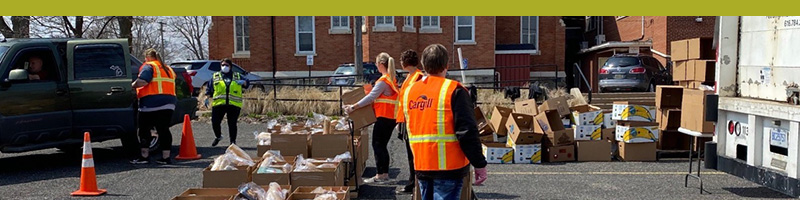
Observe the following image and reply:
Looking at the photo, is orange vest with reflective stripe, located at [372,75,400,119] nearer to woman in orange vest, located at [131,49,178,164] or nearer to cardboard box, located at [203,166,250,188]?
cardboard box, located at [203,166,250,188]

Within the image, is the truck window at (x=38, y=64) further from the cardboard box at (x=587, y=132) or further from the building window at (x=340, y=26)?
the building window at (x=340, y=26)

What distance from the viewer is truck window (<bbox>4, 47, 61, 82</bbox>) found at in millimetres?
8991

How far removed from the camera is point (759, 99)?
6348 millimetres

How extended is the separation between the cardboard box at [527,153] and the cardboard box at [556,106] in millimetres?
687

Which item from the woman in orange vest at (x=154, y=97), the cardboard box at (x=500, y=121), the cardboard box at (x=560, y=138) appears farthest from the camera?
the cardboard box at (x=500, y=121)

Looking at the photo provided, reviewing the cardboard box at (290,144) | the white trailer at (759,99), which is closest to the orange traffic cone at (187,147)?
the cardboard box at (290,144)

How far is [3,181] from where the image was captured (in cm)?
838

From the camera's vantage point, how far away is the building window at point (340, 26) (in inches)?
1051

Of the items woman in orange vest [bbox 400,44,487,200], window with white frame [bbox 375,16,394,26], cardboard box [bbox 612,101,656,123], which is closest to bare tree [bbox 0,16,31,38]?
window with white frame [bbox 375,16,394,26]

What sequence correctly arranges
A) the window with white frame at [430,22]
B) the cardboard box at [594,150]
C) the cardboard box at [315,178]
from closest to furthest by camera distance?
the cardboard box at [315,178], the cardboard box at [594,150], the window with white frame at [430,22]

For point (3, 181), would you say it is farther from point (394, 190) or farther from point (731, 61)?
point (731, 61)

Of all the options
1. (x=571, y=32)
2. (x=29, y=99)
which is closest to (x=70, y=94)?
(x=29, y=99)

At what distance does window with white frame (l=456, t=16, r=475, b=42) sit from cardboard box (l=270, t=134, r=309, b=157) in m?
19.8

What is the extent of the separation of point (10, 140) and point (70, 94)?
38.8 inches
